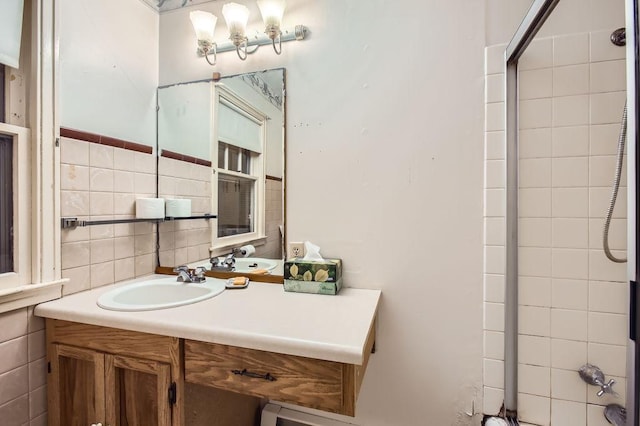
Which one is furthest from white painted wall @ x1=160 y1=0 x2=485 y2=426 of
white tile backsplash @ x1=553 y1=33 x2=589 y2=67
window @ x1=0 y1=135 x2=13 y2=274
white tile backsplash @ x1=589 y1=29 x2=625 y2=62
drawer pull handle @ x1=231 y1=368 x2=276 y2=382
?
window @ x1=0 y1=135 x2=13 y2=274

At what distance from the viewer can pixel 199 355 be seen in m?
0.90

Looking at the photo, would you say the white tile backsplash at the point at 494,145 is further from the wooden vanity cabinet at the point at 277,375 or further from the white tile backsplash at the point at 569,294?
the wooden vanity cabinet at the point at 277,375

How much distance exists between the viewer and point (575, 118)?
107cm

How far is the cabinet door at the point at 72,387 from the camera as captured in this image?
1016 millimetres

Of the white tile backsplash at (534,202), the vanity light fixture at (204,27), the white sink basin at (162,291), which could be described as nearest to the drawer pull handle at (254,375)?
the white sink basin at (162,291)

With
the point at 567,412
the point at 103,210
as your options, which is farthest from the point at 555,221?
the point at 103,210

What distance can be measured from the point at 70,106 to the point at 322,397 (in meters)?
1.43

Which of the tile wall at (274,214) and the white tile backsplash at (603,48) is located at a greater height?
the white tile backsplash at (603,48)

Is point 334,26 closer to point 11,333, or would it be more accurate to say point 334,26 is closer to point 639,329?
point 639,329

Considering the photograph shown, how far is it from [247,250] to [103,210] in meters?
0.64

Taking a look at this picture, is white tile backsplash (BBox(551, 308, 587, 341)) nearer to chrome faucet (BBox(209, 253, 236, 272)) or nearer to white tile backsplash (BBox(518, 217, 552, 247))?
white tile backsplash (BBox(518, 217, 552, 247))

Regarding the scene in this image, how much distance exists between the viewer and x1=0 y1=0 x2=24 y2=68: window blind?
0.95 meters

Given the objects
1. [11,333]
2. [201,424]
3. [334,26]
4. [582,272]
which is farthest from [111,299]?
[582,272]

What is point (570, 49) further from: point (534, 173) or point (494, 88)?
point (534, 173)
